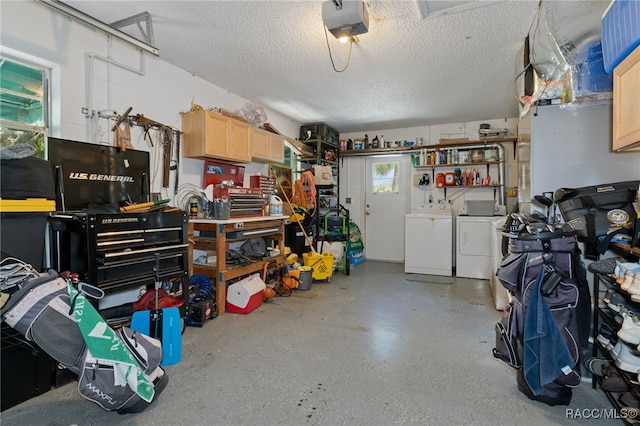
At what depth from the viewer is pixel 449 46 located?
298 centimetres

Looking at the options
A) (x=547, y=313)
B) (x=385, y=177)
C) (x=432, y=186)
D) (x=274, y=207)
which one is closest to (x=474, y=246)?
(x=432, y=186)

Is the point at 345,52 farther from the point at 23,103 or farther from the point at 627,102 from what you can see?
the point at 23,103

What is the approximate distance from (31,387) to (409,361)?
237 cm

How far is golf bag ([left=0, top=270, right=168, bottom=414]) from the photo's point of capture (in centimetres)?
144

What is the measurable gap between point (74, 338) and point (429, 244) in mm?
4634

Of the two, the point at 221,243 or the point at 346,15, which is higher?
the point at 346,15

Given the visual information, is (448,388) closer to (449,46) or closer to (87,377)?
(87,377)

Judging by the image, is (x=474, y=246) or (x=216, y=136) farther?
(x=474, y=246)

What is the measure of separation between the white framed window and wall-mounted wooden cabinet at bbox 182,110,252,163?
1.21m

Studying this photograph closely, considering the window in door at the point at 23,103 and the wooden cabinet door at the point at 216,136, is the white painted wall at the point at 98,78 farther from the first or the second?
the wooden cabinet door at the point at 216,136

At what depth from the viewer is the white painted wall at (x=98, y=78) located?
2.32m

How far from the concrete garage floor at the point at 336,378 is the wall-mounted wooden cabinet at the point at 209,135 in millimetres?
1789

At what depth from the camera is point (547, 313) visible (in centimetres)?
170

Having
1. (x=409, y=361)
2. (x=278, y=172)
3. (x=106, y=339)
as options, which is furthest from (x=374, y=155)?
(x=106, y=339)
